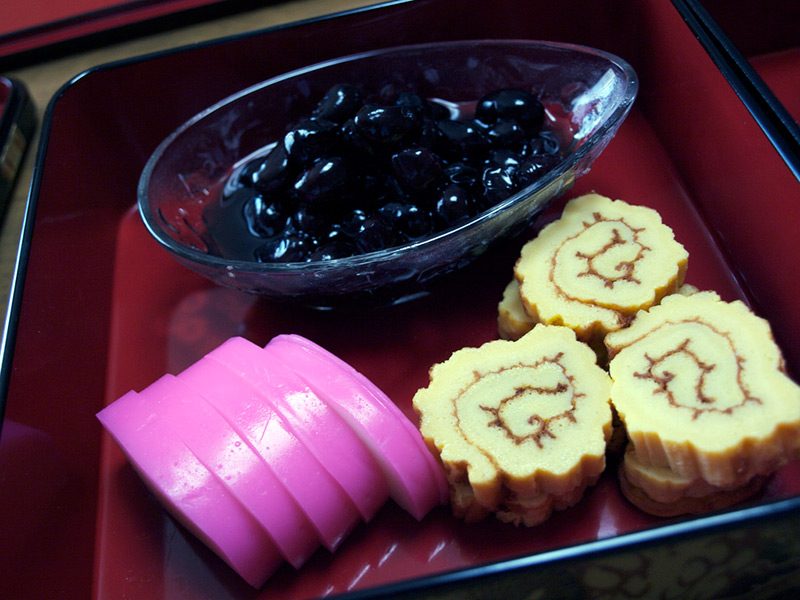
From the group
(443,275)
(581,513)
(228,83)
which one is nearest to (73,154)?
(228,83)

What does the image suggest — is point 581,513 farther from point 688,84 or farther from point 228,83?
point 228,83

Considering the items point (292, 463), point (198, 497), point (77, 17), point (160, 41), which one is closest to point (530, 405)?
point (292, 463)

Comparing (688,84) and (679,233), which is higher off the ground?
(688,84)

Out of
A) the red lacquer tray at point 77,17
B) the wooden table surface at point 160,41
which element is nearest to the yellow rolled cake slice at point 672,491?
the wooden table surface at point 160,41

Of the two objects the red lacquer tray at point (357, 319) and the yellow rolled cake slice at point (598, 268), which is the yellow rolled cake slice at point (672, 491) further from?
the yellow rolled cake slice at point (598, 268)

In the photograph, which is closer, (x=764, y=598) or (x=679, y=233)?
(x=764, y=598)

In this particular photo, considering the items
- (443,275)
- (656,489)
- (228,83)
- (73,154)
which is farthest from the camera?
(228,83)

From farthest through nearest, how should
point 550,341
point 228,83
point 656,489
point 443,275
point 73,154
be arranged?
1. point 228,83
2. point 73,154
3. point 443,275
4. point 550,341
5. point 656,489
